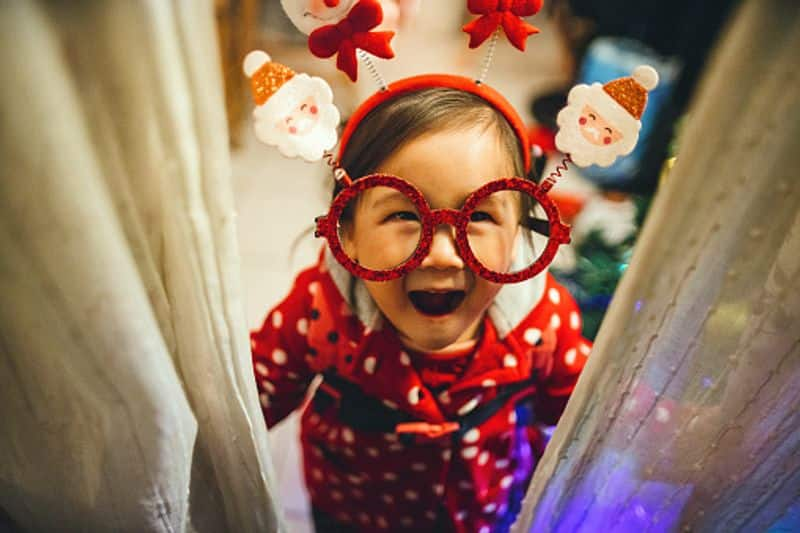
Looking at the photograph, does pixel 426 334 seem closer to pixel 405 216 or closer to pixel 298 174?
pixel 405 216

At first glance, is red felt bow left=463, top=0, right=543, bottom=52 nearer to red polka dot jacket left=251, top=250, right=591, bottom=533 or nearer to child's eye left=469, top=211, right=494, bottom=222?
child's eye left=469, top=211, right=494, bottom=222

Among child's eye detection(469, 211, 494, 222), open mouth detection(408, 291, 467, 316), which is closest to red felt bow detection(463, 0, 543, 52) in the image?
child's eye detection(469, 211, 494, 222)

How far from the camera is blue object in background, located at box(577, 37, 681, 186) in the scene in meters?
2.01

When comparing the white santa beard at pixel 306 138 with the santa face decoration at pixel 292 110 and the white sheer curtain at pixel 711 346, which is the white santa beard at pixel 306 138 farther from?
the white sheer curtain at pixel 711 346

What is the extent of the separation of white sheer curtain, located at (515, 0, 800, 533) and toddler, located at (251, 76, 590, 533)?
16 cm

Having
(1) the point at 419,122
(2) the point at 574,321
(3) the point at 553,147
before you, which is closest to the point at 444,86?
(1) the point at 419,122

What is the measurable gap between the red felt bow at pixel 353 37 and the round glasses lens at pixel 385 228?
0.14 meters

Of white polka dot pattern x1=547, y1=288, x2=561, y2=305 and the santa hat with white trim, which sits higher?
the santa hat with white trim

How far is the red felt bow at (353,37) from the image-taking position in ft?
2.05

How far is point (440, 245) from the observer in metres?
0.70

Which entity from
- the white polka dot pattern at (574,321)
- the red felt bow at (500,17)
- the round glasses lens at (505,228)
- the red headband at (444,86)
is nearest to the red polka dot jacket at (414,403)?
the white polka dot pattern at (574,321)

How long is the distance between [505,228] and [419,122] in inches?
6.3

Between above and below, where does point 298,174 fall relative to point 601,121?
Answer: below

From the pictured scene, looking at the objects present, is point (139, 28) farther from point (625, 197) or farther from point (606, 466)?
point (625, 197)
